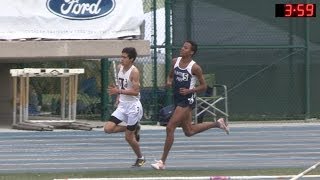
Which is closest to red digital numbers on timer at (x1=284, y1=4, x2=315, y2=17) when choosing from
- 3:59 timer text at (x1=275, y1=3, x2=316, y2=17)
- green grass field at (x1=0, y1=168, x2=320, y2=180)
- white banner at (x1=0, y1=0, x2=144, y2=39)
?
3:59 timer text at (x1=275, y1=3, x2=316, y2=17)

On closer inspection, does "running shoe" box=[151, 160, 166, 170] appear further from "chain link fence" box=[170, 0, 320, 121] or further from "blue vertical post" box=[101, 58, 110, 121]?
"blue vertical post" box=[101, 58, 110, 121]

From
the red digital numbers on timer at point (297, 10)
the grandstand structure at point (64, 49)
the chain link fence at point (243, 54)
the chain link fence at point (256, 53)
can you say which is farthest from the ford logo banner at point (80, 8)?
the red digital numbers on timer at point (297, 10)

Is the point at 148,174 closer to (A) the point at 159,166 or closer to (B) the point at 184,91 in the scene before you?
(A) the point at 159,166

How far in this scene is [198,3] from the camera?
19.5 meters

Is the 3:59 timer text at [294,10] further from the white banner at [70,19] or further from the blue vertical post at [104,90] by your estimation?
the blue vertical post at [104,90]

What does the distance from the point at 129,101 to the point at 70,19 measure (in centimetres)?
690

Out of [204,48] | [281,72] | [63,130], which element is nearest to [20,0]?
[63,130]

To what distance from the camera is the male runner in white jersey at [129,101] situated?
39.0ft

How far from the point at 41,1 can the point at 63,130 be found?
2.90 meters

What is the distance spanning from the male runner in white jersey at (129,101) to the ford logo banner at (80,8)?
22.1 feet

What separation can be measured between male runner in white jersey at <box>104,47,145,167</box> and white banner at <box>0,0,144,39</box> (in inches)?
259

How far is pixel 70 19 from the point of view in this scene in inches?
733

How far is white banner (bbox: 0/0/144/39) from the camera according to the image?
18203 millimetres

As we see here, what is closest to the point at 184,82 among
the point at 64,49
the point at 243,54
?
the point at 64,49
